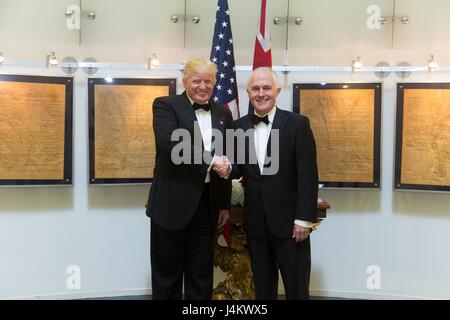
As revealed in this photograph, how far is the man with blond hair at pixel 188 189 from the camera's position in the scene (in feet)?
7.63

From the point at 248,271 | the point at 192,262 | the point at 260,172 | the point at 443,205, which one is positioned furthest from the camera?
the point at 443,205

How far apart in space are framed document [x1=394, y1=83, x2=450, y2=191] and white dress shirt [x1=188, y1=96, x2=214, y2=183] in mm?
1834

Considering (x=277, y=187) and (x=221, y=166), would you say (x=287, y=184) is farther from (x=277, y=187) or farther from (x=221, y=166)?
(x=221, y=166)

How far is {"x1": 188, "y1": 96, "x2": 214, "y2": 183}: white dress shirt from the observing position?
7.80 feet

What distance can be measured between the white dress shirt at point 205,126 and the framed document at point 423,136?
1834 mm

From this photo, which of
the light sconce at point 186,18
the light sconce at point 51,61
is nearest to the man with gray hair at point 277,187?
the light sconce at point 186,18

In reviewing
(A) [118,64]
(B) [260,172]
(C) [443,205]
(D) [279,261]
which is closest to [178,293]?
(D) [279,261]

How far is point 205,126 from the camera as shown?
2416 mm

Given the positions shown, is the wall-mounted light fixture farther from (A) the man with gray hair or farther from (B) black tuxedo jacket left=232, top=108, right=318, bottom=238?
(B) black tuxedo jacket left=232, top=108, right=318, bottom=238

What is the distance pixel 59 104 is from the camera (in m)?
3.34

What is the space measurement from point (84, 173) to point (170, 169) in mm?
1477

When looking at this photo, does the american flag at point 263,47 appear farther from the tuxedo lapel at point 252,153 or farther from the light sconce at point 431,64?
the light sconce at point 431,64

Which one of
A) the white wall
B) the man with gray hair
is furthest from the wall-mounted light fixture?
the man with gray hair

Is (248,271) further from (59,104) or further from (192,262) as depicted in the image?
(59,104)
